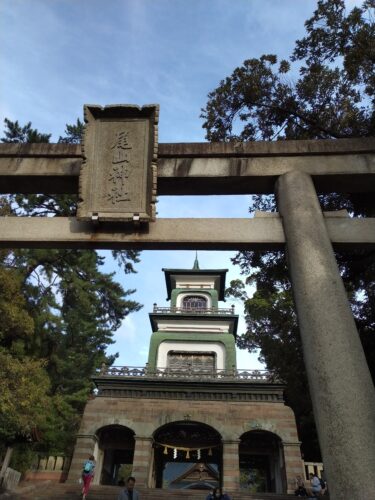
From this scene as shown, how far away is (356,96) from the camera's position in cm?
777

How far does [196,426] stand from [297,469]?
4.78 m

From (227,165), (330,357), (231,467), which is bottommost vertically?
(330,357)

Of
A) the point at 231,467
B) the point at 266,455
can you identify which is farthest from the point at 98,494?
the point at 266,455

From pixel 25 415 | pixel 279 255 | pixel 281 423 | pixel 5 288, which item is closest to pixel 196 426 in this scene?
pixel 281 423

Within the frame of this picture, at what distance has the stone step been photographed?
12.9 m

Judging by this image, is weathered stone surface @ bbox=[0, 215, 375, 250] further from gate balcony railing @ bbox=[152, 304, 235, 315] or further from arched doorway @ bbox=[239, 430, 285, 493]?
gate balcony railing @ bbox=[152, 304, 235, 315]

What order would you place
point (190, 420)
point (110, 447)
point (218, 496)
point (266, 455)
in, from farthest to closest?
point (266, 455)
point (110, 447)
point (190, 420)
point (218, 496)

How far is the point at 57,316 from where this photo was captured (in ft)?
66.7

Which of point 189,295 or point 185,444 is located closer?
point 185,444

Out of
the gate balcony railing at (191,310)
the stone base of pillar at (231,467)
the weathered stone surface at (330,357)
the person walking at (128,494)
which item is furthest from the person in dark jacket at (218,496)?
the gate balcony railing at (191,310)

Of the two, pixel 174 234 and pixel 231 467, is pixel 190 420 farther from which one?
pixel 174 234

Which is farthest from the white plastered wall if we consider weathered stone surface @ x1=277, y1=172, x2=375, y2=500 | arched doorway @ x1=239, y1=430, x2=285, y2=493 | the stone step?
weathered stone surface @ x1=277, y1=172, x2=375, y2=500

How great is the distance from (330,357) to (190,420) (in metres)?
14.3

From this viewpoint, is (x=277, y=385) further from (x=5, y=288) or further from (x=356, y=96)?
(x=356, y=96)
